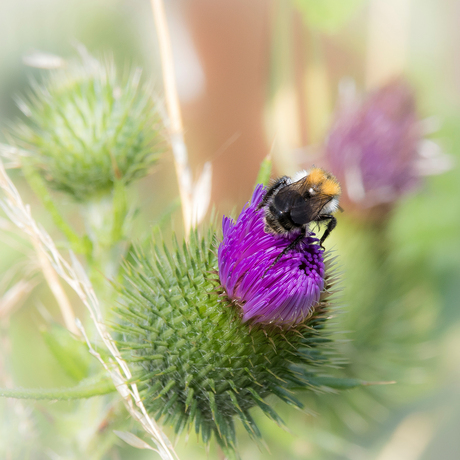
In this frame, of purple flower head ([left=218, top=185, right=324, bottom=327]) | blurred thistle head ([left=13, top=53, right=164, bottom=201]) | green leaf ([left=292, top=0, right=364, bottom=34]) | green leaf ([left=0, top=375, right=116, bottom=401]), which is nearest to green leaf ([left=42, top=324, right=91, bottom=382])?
green leaf ([left=0, top=375, right=116, bottom=401])

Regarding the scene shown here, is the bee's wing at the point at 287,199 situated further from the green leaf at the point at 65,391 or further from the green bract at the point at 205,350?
the green leaf at the point at 65,391

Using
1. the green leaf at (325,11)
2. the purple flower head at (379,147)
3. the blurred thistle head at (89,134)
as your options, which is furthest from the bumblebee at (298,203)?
the green leaf at (325,11)

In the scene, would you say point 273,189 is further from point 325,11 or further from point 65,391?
point 325,11

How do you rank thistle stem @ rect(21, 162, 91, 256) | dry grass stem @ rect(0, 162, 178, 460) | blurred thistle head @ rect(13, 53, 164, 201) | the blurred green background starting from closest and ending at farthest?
1. dry grass stem @ rect(0, 162, 178, 460)
2. thistle stem @ rect(21, 162, 91, 256)
3. blurred thistle head @ rect(13, 53, 164, 201)
4. the blurred green background

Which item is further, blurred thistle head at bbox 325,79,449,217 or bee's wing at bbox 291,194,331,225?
blurred thistle head at bbox 325,79,449,217

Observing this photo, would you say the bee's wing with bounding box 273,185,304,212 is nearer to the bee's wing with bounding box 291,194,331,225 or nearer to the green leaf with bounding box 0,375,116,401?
the bee's wing with bounding box 291,194,331,225
